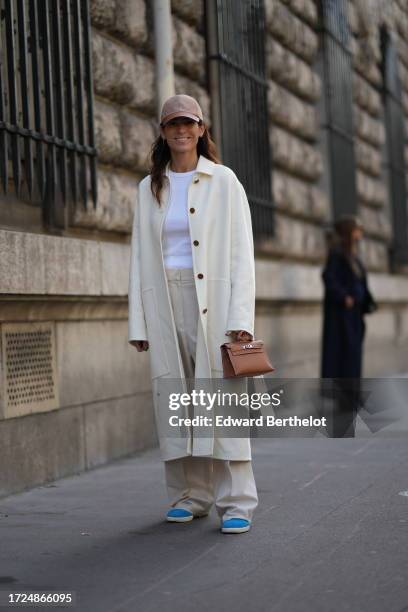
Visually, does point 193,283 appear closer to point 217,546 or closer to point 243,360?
point 243,360

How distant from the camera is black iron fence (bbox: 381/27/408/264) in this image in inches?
626

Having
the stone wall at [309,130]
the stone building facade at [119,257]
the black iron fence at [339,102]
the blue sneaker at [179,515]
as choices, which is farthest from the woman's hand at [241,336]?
the black iron fence at [339,102]

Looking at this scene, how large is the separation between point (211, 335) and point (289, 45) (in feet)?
22.9

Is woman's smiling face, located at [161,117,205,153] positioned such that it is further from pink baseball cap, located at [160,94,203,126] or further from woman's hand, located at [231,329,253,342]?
woman's hand, located at [231,329,253,342]

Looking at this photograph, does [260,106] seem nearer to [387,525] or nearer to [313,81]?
[313,81]

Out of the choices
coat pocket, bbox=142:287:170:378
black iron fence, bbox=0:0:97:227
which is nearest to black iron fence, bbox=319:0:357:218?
black iron fence, bbox=0:0:97:227

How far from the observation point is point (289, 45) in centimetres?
1166

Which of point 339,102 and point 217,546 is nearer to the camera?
point 217,546

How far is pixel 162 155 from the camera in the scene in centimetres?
533

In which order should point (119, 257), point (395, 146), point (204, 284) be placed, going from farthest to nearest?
1. point (395, 146)
2. point (119, 257)
3. point (204, 284)

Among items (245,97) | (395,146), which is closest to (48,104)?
(245,97)

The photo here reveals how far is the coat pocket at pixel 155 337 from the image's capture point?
5.18 metres

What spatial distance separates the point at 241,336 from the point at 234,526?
0.69 metres

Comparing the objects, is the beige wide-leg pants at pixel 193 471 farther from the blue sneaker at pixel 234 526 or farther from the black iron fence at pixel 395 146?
the black iron fence at pixel 395 146
